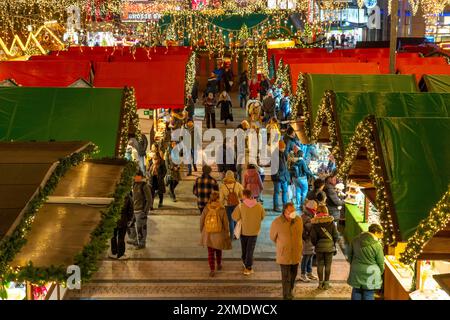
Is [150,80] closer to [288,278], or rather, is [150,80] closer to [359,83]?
[359,83]

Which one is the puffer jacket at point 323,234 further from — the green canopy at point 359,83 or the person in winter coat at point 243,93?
the person in winter coat at point 243,93

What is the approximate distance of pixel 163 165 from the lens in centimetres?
1491

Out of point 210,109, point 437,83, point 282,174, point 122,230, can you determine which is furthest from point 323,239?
point 210,109

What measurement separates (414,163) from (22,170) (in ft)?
13.4

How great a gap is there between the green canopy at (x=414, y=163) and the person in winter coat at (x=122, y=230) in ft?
15.5

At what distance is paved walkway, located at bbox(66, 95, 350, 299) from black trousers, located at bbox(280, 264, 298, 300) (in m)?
0.33

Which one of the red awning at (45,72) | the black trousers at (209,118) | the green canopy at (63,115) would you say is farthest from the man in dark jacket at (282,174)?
the black trousers at (209,118)

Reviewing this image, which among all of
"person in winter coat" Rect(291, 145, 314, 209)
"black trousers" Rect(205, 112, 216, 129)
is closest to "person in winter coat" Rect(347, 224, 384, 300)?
"person in winter coat" Rect(291, 145, 314, 209)

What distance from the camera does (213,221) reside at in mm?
10969

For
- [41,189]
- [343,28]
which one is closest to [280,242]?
[41,189]

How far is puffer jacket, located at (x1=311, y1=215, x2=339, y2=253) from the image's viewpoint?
10.3 m

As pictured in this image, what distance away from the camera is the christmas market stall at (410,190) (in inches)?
273

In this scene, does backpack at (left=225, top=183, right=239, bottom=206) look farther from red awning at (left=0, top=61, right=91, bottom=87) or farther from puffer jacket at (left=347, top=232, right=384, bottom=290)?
red awning at (left=0, top=61, right=91, bottom=87)
